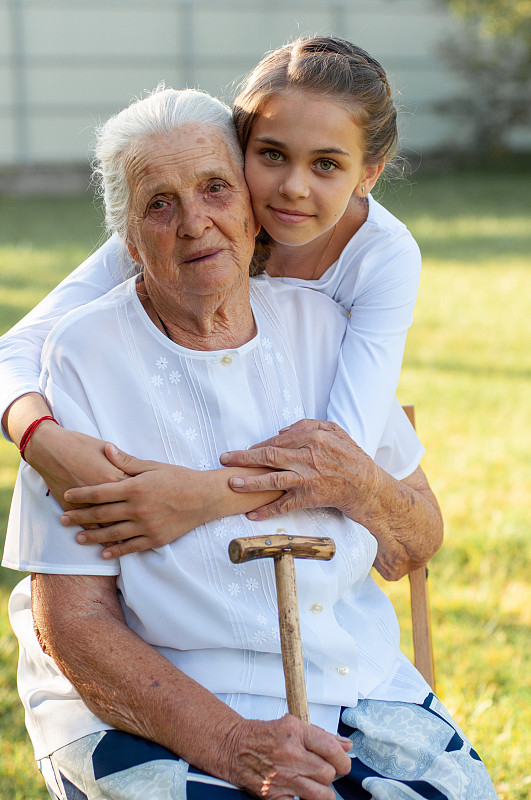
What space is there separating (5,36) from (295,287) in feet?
63.6

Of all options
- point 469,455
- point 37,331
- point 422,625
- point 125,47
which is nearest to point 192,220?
point 37,331

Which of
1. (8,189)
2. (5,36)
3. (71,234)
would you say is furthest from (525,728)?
(5,36)

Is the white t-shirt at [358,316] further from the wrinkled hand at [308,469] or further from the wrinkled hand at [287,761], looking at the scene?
the wrinkled hand at [287,761]

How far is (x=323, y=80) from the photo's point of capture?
2.47 meters

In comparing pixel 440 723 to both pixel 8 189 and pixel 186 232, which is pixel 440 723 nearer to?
pixel 186 232

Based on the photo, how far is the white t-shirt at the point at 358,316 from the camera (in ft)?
7.82

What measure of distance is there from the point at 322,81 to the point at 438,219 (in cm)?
1293

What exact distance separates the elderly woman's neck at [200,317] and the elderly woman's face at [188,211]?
4 centimetres

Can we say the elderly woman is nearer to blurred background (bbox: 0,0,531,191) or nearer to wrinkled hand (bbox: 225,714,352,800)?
wrinkled hand (bbox: 225,714,352,800)

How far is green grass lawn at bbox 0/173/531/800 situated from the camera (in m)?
3.53

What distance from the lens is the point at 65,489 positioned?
2.12 metres

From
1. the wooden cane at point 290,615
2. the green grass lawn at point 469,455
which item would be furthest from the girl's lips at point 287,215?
the green grass lawn at point 469,455

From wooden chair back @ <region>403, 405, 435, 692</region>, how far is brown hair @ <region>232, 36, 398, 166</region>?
936 mm

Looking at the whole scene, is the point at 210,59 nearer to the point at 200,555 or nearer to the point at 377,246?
the point at 377,246
